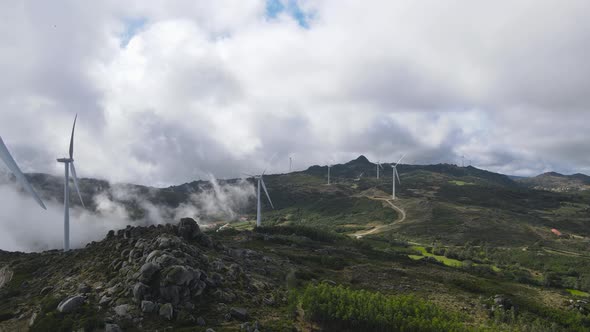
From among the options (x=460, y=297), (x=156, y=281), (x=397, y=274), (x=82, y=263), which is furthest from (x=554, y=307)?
(x=82, y=263)

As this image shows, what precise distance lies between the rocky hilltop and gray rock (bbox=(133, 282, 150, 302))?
7 cm

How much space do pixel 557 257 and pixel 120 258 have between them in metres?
Answer: 185

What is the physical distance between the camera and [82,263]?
61.9 m

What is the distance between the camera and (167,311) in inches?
1654

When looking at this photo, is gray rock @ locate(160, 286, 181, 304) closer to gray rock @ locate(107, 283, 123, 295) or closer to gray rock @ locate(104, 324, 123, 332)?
gray rock @ locate(104, 324, 123, 332)

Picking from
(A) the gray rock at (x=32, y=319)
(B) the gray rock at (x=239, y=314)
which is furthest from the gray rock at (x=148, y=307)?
(A) the gray rock at (x=32, y=319)

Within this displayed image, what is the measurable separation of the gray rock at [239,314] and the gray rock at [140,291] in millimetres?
10984

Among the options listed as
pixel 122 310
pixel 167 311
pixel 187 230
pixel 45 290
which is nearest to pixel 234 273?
pixel 167 311

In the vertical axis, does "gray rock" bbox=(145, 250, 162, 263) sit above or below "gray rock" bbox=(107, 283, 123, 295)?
above

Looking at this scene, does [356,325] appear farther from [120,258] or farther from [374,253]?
[374,253]

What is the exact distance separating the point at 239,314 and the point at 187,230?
3624 centimetres

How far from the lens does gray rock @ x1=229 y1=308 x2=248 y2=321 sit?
44.8m

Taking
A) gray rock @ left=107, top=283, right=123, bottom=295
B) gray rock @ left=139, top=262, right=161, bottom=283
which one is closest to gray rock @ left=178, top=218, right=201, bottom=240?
gray rock @ left=107, top=283, right=123, bottom=295

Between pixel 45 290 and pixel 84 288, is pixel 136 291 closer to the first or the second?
pixel 84 288
